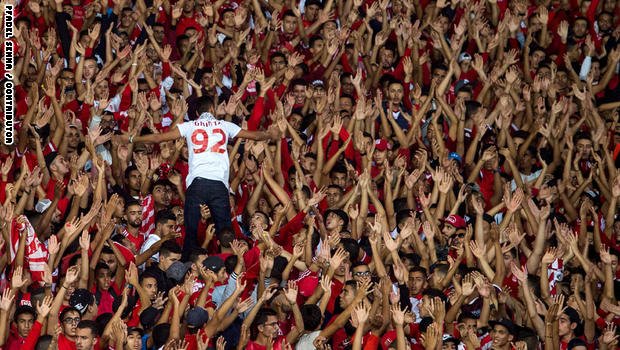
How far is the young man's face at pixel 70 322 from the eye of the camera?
8.07 meters

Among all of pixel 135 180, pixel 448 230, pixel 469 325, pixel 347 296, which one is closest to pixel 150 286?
pixel 347 296

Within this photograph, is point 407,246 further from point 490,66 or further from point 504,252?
point 490,66

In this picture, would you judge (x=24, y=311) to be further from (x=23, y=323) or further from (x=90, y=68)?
(x=90, y=68)

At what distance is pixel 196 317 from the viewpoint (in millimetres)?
8086

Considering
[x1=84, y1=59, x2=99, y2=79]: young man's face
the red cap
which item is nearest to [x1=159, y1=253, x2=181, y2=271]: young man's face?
the red cap

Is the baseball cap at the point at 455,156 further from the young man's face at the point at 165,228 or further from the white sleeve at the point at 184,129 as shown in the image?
the young man's face at the point at 165,228

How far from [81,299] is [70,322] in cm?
35

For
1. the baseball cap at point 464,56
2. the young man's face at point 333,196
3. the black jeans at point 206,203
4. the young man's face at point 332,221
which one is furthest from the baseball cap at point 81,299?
the baseball cap at point 464,56

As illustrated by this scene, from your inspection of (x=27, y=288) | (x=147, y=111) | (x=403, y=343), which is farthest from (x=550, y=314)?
(x=147, y=111)

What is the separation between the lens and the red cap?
10.1 meters

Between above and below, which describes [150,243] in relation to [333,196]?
above

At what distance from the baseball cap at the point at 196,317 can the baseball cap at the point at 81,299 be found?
0.81 meters

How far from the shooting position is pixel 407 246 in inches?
385

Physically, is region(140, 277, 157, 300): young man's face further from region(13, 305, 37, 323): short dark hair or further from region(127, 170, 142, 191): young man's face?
region(127, 170, 142, 191): young man's face
